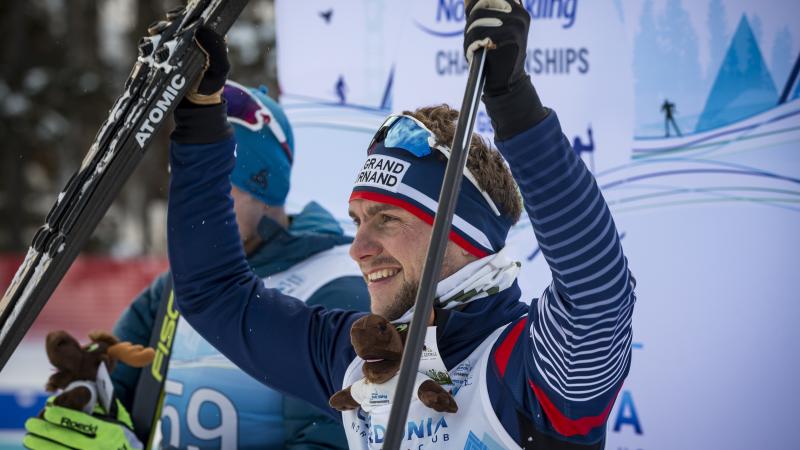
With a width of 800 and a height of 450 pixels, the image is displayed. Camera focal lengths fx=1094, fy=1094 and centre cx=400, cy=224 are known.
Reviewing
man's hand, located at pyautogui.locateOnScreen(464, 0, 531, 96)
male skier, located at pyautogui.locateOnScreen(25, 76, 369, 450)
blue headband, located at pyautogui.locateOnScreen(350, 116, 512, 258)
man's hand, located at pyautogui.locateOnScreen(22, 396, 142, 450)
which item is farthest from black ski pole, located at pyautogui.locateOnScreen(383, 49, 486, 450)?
man's hand, located at pyautogui.locateOnScreen(22, 396, 142, 450)

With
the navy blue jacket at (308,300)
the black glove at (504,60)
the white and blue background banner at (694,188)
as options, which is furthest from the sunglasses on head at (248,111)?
the black glove at (504,60)

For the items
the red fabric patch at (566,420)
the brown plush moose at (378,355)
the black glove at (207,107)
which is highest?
the black glove at (207,107)

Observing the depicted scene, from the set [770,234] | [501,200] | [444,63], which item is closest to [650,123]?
[770,234]

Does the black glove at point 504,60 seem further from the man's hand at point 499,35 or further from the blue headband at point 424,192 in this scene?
the blue headband at point 424,192

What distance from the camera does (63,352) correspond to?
9.52ft

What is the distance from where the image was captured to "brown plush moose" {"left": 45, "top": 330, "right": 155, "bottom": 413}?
2.88 m

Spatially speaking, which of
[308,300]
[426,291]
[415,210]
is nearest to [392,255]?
[415,210]

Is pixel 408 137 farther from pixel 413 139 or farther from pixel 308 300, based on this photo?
pixel 308 300

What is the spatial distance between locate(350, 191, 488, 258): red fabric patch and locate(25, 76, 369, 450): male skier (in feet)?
2.14

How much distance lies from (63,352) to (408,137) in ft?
4.14

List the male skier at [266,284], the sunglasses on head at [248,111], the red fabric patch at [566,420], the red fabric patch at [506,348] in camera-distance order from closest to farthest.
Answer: the red fabric patch at [566,420] < the red fabric patch at [506,348] < the male skier at [266,284] < the sunglasses on head at [248,111]

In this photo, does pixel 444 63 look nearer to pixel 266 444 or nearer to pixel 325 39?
pixel 325 39

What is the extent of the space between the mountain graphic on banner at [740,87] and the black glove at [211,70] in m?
1.30

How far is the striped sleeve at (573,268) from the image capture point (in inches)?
66.3
